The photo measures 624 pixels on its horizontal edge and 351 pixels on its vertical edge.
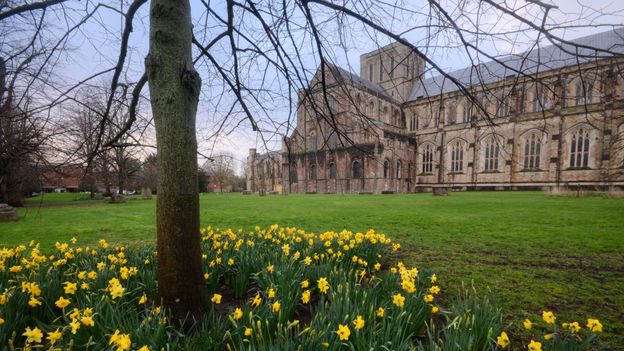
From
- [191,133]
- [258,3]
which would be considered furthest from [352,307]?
[258,3]

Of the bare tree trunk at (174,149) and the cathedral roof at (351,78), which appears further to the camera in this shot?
the cathedral roof at (351,78)

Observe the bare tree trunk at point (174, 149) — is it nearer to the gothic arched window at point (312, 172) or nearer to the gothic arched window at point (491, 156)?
the gothic arched window at point (312, 172)

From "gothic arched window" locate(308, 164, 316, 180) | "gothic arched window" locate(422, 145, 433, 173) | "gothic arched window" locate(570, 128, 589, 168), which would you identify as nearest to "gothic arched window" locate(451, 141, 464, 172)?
"gothic arched window" locate(422, 145, 433, 173)

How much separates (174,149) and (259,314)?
140 centimetres

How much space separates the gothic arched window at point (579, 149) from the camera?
2892 cm

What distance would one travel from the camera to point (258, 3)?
3.32 metres

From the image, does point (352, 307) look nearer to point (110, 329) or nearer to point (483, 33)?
point (110, 329)

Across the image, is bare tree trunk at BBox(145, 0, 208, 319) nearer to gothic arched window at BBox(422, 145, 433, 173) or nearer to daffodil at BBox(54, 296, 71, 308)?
daffodil at BBox(54, 296, 71, 308)

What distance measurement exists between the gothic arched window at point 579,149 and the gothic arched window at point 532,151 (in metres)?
2.74

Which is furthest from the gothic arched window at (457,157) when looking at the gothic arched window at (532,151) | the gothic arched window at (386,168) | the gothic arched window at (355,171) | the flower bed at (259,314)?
the flower bed at (259,314)

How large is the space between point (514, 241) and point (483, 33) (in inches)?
197

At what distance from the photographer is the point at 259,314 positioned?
86.4 inches

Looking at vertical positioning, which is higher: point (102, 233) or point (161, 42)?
point (161, 42)

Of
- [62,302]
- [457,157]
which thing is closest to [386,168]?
[457,157]
